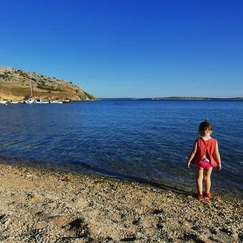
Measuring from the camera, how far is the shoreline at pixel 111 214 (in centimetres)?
554

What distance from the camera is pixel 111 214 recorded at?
6953 mm

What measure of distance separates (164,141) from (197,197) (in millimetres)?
12972

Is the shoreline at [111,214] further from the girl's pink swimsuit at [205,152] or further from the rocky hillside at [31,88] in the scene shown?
the rocky hillside at [31,88]

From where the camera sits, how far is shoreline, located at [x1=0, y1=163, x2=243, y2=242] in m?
5.54

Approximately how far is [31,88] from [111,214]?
477ft

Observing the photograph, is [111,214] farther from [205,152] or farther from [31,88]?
[31,88]

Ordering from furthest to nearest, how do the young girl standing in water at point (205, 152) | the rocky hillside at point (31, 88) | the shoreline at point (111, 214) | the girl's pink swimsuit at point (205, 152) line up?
the rocky hillside at point (31, 88), the girl's pink swimsuit at point (205, 152), the young girl standing in water at point (205, 152), the shoreline at point (111, 214)

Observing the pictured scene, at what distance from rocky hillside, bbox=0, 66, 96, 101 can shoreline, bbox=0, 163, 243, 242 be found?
129 m

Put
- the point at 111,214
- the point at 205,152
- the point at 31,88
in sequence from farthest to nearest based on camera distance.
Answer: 1. the point at 31,88
2. the point at 205,152
3. the point at 111,214

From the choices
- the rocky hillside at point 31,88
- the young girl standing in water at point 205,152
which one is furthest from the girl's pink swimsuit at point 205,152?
the rocky hillside at point 31,88

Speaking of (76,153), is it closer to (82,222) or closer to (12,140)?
(12,140)

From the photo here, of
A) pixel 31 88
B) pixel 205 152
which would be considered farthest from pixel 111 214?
pixel 31 88

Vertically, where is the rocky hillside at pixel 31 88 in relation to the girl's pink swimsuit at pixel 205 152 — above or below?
above

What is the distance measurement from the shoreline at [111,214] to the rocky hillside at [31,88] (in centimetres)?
12912
